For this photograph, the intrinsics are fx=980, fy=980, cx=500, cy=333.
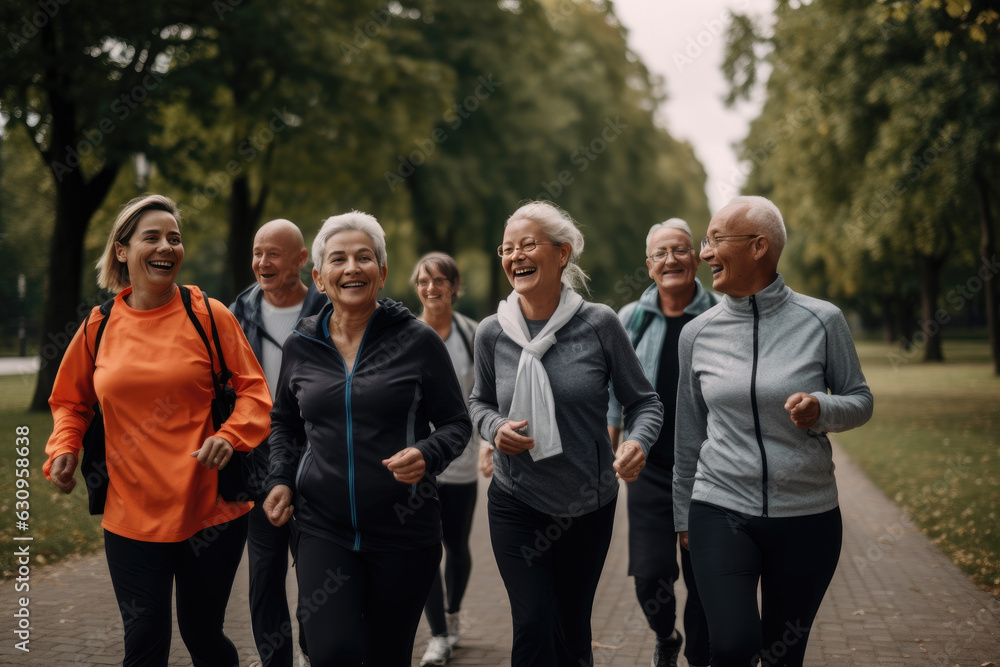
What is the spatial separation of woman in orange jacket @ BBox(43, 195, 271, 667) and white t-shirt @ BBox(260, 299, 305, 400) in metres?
0.89

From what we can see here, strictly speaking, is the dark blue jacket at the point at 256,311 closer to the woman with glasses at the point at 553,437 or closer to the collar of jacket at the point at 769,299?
the woman with glasses at the point at 553,437

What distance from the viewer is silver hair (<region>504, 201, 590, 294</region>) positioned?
3865 millimetres

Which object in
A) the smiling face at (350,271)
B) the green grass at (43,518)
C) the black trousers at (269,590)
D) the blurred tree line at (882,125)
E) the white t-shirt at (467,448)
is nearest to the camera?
the smiling face at (350,271)

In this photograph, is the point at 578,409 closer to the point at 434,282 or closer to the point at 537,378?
the point at 537,378

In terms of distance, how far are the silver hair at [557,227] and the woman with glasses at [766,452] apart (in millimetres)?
574

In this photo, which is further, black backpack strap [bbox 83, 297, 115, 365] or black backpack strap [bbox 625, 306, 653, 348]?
black backpack strap [bbox 625, 306, 653, 348]

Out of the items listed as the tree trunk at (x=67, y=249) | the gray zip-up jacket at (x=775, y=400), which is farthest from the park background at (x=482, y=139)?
the gray zip-up jacket at (x=775, y=400)

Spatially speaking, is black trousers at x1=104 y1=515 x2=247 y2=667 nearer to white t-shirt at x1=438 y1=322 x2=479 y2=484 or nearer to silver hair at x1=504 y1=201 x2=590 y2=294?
silver hair at x1=504 y1=201 x2=590 y2=294

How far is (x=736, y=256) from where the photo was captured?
3.63 m

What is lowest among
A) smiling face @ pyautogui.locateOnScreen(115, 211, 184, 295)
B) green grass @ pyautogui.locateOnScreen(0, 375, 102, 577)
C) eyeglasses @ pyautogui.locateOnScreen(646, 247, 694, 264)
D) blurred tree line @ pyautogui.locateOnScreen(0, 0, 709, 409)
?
green grass @ pyautogui.locateOnScreen(0, 375, 102, 577)

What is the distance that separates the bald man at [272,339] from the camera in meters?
4.43

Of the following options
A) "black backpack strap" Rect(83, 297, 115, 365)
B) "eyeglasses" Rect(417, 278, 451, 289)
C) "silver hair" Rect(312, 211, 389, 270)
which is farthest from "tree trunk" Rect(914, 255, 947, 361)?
"black backpack strap" Rect(83, 297, 115, 365)

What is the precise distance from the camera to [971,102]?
16719 mm

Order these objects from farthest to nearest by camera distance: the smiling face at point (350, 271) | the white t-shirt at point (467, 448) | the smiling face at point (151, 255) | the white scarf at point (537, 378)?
the white t-shirt at point (467, 448) < the smiling face at point (151, 255) < the white scarf at point (537, 378) < the smiling face at point (350, 271)
